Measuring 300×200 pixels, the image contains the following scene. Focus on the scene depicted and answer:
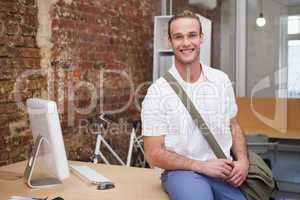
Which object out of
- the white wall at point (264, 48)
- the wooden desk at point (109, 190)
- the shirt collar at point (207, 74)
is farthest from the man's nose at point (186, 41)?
the white wall at point (264, 48)

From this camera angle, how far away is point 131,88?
441cm

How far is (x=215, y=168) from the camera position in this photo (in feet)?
5.07

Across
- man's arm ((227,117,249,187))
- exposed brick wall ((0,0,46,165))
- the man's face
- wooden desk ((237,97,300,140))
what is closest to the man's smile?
the man's face

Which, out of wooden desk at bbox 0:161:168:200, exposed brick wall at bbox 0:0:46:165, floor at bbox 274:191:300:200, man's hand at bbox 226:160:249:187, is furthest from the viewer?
floor at bbox 274:191:300:200

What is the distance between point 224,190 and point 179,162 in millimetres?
218

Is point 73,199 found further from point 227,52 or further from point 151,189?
point 227,52

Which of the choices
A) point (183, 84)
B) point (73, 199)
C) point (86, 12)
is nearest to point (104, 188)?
point (73, 199)

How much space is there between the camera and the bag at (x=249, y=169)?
1.59 metres

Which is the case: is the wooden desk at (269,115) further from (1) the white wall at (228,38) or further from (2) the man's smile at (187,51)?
(2) the man's smile at (187,51)

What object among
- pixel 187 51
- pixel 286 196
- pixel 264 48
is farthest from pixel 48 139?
pixel 264 48

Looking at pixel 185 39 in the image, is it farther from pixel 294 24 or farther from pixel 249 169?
pixel 294 24

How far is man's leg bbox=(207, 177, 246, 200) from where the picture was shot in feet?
5.16

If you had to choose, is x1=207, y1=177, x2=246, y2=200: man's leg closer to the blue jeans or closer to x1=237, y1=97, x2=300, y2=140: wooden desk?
the blue jeans

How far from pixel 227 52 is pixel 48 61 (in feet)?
8.34
